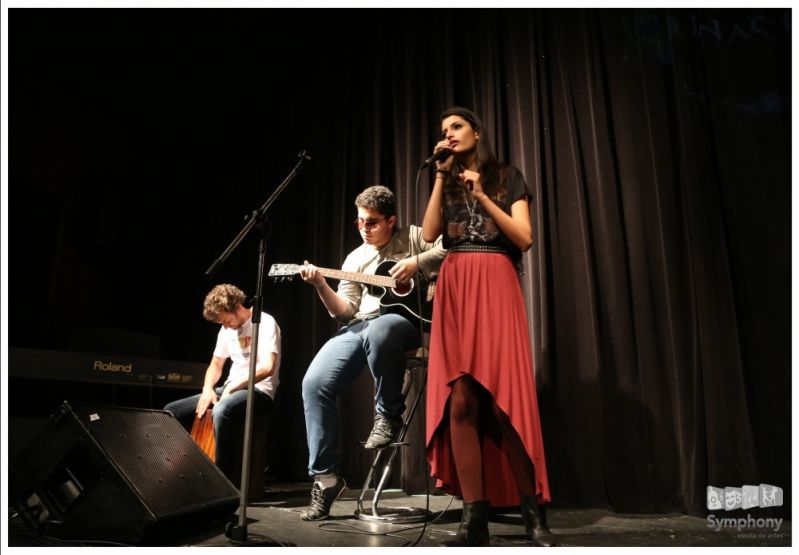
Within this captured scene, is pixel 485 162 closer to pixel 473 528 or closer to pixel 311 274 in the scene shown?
pixel 311 274

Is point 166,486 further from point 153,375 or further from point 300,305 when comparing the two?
point 300,305

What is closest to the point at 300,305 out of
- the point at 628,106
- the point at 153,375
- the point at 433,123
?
the point at 153,375

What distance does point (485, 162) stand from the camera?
6.56 ft

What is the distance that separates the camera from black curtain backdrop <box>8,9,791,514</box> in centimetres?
239

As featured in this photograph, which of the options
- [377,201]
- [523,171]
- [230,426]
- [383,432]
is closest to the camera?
[383,432]

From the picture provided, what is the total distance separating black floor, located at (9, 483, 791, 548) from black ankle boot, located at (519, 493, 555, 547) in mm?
71

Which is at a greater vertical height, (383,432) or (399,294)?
(399,294)

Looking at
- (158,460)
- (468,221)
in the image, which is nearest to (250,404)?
(158,460)

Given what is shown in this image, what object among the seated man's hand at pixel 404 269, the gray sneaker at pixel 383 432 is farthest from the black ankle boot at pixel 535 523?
the seated man's hand at pixel 404 269

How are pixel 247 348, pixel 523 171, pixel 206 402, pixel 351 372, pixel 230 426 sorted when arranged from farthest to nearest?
pixel 247 348, pixel 206 402, pixel 523 171, pixel 230 426, pixel 351 372

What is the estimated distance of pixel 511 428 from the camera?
176 cm

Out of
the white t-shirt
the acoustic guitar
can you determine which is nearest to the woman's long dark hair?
the acoustic guitar

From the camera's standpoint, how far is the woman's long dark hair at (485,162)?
1.95m

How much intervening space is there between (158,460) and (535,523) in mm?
1203
